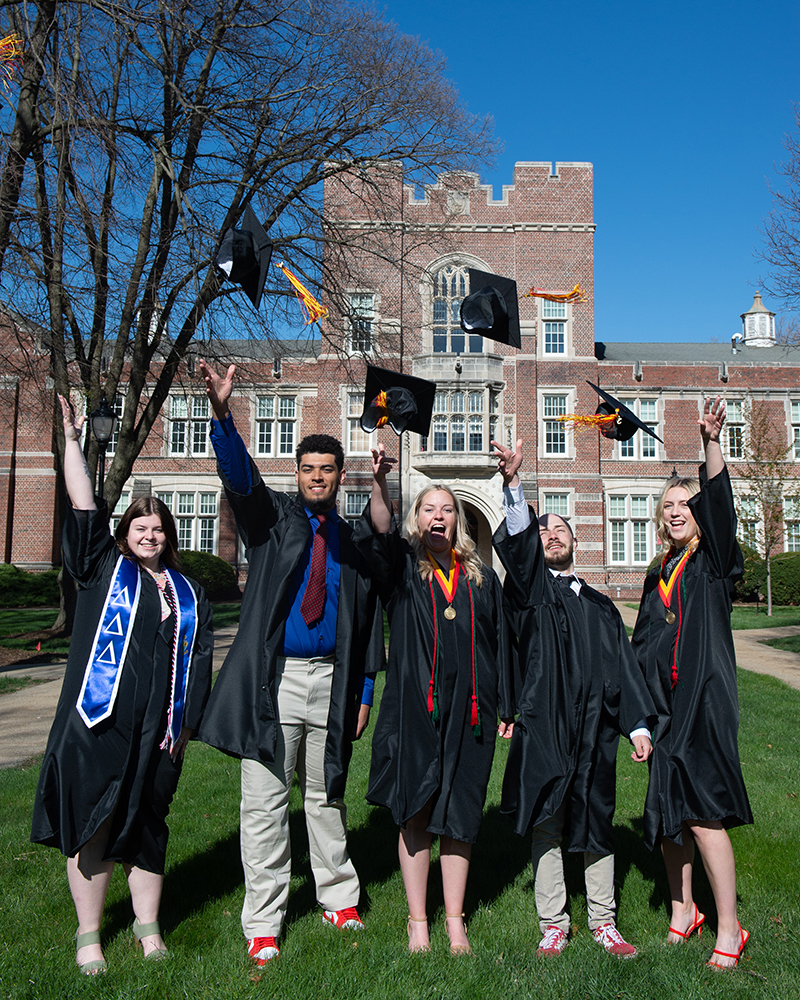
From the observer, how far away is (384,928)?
3.57 m

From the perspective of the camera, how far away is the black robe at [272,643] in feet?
11.0

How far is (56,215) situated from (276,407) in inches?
671

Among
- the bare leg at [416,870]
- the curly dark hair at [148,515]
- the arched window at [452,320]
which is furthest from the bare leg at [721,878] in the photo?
the arched window at [452,320]

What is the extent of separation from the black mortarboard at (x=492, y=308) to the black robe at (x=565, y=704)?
193 cm

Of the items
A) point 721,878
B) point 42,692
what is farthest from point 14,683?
point 721,878

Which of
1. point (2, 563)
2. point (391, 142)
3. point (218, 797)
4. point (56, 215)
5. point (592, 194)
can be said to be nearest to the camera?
point (218, 797)

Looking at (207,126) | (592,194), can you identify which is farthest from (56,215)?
(592,194)

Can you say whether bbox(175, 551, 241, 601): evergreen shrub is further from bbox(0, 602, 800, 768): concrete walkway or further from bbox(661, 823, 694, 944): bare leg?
bbox(661, 823, 694, 944): bare leg

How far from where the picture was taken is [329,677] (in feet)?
11.8

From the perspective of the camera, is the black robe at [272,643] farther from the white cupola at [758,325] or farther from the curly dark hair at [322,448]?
the white cupola at [758,325]

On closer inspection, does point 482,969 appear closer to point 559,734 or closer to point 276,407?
point 559,734

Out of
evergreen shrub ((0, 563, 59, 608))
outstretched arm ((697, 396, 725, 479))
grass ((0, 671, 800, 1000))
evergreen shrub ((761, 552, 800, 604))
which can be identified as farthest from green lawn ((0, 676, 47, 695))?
evergreen shrub ((761, 552, 800, 604))

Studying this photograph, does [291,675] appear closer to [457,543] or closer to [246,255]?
[457,543]

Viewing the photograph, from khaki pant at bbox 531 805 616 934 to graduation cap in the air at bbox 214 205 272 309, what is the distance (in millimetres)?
3156
